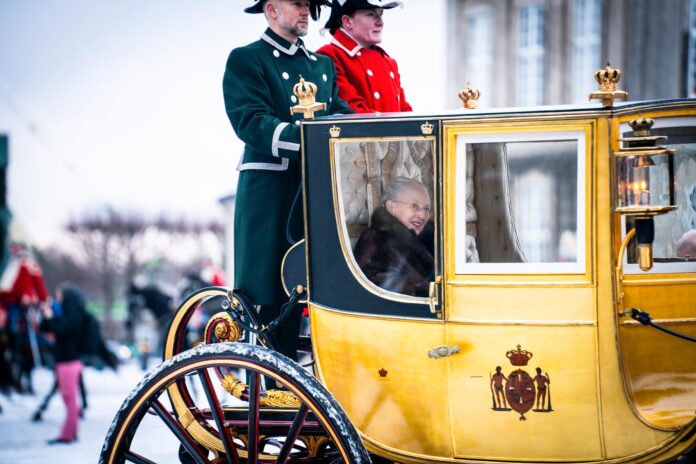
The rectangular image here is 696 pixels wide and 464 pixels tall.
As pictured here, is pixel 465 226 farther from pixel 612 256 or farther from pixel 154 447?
pixel 154 447

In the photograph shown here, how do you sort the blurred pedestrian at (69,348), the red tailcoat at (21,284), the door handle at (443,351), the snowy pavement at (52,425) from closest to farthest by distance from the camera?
1. the door handle at (443,351)
2. the snowy pavement at (52,425)
3. the blurred pedestrian at (69,348)
4. the red tailcoat at (21,284)

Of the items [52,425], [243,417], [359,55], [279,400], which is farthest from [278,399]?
[52,425]

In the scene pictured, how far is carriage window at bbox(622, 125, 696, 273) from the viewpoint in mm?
2936

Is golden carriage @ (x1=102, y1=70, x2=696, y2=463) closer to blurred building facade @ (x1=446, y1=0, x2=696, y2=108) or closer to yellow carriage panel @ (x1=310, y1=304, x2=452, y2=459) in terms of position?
yellow carriage panel @ (x1=310, y1=304, x2=452, y2=459)

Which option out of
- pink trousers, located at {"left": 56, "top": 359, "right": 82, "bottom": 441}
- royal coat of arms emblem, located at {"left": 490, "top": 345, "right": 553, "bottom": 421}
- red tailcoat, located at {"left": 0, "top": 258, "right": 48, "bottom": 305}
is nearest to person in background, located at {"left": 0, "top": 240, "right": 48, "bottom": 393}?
red tailcoat, located at {"left": 0, "top": 258, "right": 48, "bottom": 305}

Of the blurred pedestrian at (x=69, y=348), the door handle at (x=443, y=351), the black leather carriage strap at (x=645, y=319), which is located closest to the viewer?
the black leather carriage strap at (x=645, y=319)

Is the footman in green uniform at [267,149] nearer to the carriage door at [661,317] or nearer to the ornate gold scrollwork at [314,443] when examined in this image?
the ornate gold scrollwork at [314,443]

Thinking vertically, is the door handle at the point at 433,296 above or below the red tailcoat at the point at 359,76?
below

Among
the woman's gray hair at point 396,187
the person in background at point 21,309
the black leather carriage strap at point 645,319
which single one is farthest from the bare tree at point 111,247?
the black leather carriage strap at point 645,319

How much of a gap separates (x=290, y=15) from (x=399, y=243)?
105cm

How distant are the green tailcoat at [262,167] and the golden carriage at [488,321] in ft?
0.99

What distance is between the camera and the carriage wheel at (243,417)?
2791 mm

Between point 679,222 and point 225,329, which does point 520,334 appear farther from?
point 225,329

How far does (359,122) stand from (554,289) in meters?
0.82
